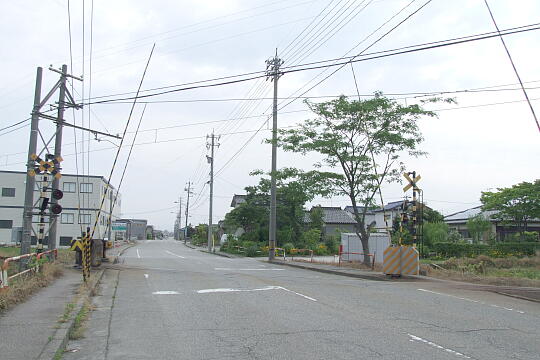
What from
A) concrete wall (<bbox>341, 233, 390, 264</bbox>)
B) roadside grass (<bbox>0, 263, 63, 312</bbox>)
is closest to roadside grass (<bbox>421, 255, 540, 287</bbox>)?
concrete wall (<bbox>341, 233, 390, 264</bbox>)

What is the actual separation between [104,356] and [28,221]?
11.7 metres

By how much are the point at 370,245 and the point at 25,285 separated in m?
19.9

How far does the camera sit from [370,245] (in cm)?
2720

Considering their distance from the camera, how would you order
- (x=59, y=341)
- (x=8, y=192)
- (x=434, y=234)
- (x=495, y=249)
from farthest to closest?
(x=8, y=192)
(x=434, y=234)
(x=495, y=249)
(x=59, y=341)

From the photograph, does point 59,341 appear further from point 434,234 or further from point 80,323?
point 434,234

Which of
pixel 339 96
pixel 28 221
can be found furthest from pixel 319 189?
pixel 28 221

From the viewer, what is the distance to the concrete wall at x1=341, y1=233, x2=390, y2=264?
26219 millimetres

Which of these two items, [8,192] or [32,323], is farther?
[8,192]

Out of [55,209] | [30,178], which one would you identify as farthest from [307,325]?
[30,178]

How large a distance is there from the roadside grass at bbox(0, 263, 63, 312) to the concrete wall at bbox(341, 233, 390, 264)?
16033 mm

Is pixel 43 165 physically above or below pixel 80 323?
above

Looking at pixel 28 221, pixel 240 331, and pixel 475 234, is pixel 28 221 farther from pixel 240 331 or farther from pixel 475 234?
pixel 475 234

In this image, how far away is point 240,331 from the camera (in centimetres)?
773

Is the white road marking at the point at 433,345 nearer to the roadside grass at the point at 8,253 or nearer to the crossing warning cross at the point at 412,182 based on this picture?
the crossing warning cross at the point at 412,182
